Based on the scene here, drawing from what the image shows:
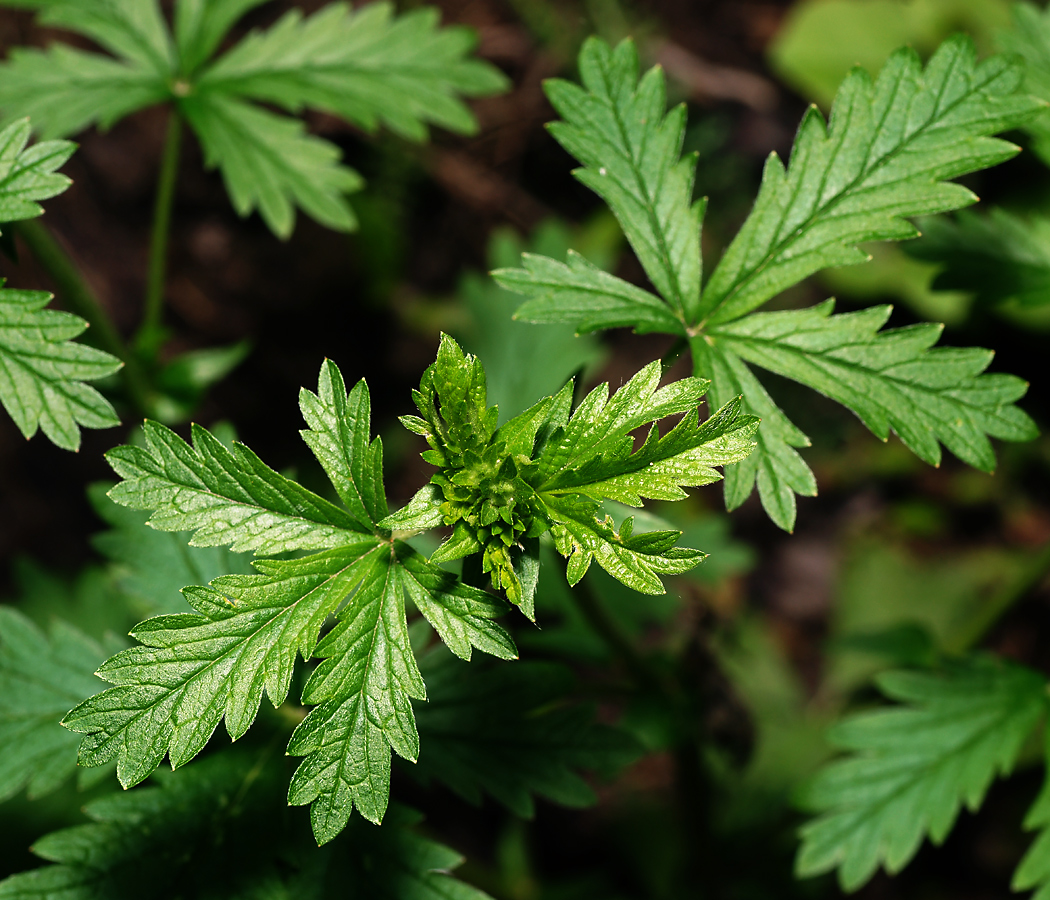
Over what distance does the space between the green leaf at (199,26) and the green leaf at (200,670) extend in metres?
1.60

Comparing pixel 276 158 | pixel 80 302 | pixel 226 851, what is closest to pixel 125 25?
pixel 276 158

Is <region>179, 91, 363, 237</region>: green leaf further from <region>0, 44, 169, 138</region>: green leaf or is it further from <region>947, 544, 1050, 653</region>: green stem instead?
<region>947, 544, 1050, 653</region>: green stem

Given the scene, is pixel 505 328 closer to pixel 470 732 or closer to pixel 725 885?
pixel 470 732

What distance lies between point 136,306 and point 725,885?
11.5ft

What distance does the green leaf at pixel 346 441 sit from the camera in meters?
1.37

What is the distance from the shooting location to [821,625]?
4066mm

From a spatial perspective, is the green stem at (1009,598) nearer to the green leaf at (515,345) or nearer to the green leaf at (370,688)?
the green leaf at (515,345)

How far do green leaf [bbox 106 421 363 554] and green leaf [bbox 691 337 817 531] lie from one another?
0.70 meters

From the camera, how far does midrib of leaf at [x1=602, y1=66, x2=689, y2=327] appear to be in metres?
1.68

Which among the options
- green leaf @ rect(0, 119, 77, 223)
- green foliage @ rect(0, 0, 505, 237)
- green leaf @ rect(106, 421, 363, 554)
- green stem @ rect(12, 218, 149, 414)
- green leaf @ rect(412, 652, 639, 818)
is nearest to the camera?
green leaf @ rect(106, 421, 363, 554)

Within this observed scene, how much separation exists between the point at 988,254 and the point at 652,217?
0.85 metres

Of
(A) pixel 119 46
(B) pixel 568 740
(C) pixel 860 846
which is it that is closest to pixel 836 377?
(B) pixel 568 740

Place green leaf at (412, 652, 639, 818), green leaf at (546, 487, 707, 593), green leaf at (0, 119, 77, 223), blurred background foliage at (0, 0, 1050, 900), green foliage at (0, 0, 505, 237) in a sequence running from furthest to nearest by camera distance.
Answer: blurred background foliage at (0, 0, 1050, 900)
green foliage at (0, 0, 505, 237)
green leaf at (412, 652, 639, 818)
green leaf at (0, 119, 77, 223)
green leaf at (546, 487, 707, 593)

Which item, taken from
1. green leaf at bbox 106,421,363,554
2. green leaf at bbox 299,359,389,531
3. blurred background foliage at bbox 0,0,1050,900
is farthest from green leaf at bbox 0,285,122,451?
blurred background foliage at bbox 0,0,1050,900
